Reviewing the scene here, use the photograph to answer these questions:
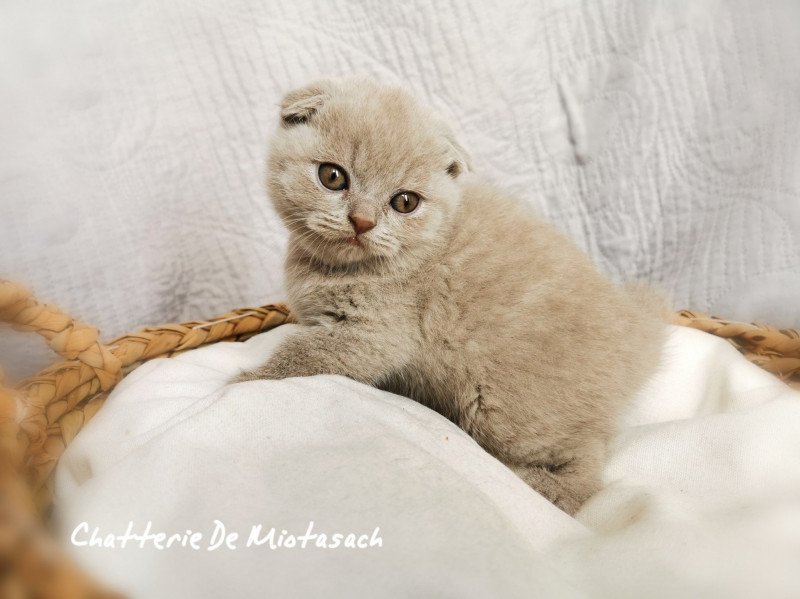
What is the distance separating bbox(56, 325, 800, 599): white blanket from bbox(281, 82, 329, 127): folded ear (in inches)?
19.0

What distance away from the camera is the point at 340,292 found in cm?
113

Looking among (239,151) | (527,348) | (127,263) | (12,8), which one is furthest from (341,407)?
(12,8)

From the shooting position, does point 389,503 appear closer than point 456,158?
Yes

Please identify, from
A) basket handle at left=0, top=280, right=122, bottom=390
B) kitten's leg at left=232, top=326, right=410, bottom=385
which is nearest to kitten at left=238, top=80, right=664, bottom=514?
kitten's leg at left=232, top=326, right=410, bottom=385

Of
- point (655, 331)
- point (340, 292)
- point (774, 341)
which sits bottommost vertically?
point (774, 341)

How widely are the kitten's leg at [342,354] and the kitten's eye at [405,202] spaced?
22cm

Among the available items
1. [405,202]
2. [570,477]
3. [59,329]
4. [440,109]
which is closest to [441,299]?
[405,202]

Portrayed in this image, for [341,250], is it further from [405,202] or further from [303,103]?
[303,103]

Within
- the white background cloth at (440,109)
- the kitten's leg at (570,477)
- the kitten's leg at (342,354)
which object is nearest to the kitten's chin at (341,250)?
the kitten's leg at (342,354)

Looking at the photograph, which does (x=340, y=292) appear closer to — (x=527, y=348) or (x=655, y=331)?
(x=527, y=348)

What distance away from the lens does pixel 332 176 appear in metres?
1.08

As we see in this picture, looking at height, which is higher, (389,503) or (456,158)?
(456,158)

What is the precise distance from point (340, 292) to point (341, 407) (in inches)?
11.5

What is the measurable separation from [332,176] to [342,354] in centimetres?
30
